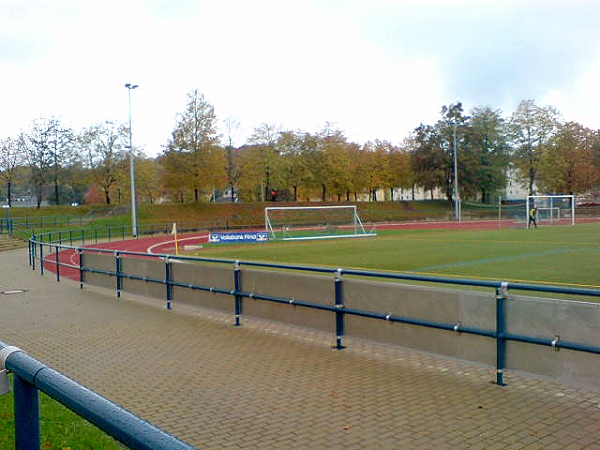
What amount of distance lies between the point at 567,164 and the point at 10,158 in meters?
70.0

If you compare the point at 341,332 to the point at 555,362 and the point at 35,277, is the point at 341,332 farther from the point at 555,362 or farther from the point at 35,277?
the point at 35,277

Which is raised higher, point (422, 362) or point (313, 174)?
point (313, 174)

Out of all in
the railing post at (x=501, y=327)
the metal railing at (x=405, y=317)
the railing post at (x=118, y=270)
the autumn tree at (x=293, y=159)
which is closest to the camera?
the metal railing at (x=405, y=317)

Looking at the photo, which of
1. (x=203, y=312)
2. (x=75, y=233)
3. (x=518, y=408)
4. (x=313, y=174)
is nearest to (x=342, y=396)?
(x=518, y=408)

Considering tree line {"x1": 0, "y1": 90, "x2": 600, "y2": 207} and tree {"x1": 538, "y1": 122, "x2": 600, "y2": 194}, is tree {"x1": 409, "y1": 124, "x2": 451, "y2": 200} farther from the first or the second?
tree {"x1": 538, "y1": 122, "x2": 600, "y2": 194}

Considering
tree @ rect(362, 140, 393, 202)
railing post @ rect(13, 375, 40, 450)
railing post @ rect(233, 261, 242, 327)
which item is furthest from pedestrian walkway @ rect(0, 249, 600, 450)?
tree @ rect(362, 140, 393, 202)

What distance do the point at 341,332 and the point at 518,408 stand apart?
10.4ft

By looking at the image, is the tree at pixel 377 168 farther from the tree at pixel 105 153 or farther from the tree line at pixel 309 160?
the tree at pixel 105 153

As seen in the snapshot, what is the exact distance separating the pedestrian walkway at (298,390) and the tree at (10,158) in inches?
2473

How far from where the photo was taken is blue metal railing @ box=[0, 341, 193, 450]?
63.6 inches

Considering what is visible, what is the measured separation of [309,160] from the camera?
257ft

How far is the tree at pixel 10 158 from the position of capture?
219ft

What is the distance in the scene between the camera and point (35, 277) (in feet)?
66.9

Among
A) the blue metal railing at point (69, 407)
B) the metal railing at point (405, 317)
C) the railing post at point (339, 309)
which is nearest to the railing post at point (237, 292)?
the metal railing at point (405, 317)
